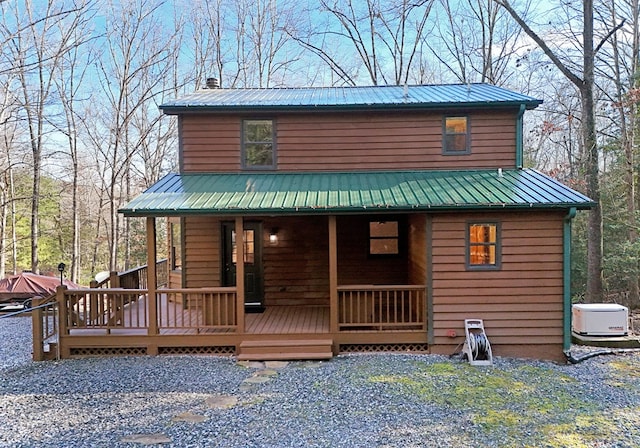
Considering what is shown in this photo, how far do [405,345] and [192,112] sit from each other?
22.1 ft

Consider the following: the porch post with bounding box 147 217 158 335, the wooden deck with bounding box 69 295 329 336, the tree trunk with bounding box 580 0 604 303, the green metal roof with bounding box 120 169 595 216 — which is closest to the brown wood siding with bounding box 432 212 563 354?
the green metal roof with bounding box 120 169 595 216

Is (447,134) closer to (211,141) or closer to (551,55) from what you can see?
(211,141)

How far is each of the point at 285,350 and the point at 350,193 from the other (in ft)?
10.5

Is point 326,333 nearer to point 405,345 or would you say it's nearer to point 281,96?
point 405,345

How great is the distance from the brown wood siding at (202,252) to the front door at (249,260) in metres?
0.19

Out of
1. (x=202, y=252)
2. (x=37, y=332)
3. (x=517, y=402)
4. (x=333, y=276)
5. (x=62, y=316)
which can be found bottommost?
(x=517, y=402)

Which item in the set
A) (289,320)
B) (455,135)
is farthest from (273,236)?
(455,135)

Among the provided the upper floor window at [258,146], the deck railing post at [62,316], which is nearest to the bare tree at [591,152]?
the upper floor window at [258,146]

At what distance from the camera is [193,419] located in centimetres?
490

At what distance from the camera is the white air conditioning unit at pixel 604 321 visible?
7992 millimetres

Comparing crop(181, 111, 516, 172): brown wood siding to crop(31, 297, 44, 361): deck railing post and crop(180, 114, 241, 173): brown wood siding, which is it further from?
crop(31, 297, 44, 361): deck railing post

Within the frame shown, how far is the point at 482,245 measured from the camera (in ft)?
23.7

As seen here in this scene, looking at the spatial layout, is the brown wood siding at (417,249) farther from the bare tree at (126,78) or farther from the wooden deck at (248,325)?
the bare tree at (126,78)

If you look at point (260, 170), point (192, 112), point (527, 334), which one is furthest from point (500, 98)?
point (192, 112)
